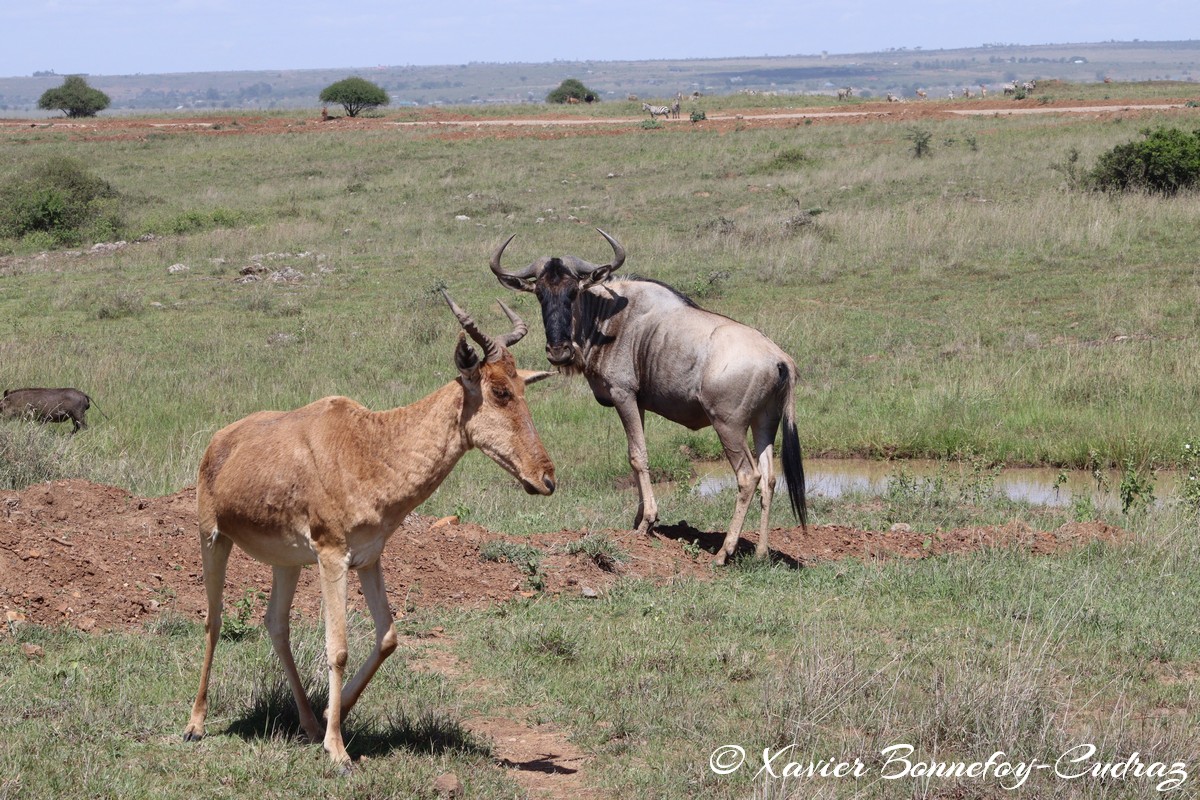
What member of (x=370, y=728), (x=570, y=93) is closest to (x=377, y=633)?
(x=370, y=728)

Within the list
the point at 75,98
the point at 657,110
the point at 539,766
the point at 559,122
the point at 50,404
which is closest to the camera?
the point at 539,766

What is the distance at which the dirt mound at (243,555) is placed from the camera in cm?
746

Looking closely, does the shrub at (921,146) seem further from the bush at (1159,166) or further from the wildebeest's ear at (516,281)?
the wildebeest's ear at (516,281)

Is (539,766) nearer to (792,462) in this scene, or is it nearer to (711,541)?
(792,462)

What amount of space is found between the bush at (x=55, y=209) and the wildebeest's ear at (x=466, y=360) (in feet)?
79.3

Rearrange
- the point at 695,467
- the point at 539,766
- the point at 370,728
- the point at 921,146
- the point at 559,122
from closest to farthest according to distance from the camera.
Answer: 1. the point at 539,766
2. the point at 370,728
3. the point at 695,467
4. the point at 921,146
5. the point at 559,122

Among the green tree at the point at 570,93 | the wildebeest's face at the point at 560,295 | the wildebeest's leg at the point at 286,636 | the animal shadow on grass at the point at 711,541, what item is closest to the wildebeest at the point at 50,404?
the wildebeest's face at the point at 560,295

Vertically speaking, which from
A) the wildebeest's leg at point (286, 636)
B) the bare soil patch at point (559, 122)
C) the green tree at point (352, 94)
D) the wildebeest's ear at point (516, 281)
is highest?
the green tree at point (352, 94)

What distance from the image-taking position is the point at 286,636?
564 centimetres

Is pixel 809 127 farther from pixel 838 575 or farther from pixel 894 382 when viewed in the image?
pixel 838 575

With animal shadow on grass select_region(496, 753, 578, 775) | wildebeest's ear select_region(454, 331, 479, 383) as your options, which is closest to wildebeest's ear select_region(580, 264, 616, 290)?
wildebeest's ear select_region(454, 331, 479, 383)

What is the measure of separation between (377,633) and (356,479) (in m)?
0.66

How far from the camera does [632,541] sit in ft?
30.3

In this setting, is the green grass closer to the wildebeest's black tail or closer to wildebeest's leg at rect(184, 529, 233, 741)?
wildebeest's leg at rect(184, 529, 233, 741)
